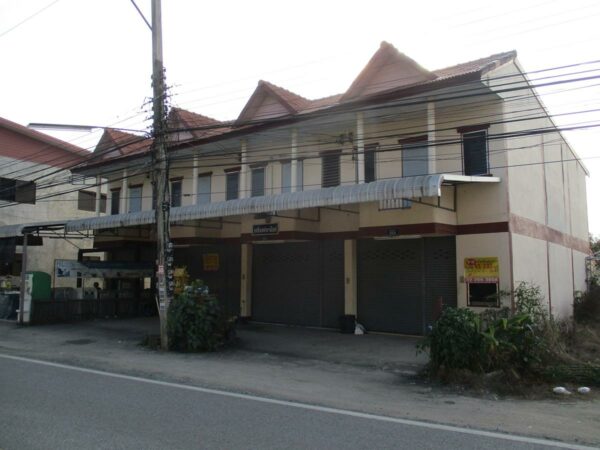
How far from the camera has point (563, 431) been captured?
6664mm

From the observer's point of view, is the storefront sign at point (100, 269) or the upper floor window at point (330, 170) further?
the storefront sign at point (100, 269)

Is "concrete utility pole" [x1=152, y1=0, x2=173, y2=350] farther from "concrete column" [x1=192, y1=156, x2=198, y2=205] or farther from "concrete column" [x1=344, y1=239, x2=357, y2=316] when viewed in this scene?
"concrete column" [x1=192, y1=156, x2=198, y2=205]

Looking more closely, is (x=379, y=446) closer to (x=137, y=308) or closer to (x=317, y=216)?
(x=317, y=216)

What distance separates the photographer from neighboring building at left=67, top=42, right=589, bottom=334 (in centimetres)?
1455

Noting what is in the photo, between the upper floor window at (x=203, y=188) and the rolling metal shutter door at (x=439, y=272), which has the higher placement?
the upper floor window at (x=203, y=188)

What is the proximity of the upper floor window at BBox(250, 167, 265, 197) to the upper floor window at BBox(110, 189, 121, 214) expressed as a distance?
29.5 ft

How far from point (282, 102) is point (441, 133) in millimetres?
6472

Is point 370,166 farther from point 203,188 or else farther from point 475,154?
point 203,188

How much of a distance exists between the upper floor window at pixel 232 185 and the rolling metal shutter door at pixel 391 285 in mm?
5922

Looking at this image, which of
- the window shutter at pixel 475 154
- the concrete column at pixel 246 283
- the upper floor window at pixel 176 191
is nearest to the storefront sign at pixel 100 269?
the upper floor window at pixel 176 191

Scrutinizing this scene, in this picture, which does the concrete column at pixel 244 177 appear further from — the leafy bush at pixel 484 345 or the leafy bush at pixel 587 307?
the leafy bush at pixel 587 307

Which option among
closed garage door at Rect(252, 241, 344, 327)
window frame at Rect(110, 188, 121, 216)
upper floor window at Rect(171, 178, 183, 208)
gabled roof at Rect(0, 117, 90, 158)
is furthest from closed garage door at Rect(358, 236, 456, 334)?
gabled roof at Rect(0, 117, 90, 158)

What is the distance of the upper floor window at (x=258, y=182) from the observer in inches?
789

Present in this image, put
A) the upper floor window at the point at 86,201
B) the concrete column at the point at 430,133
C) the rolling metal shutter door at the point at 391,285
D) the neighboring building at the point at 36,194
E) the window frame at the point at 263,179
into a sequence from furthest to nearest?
the upper floor window at the point at 86,201, the neighboring building at the point at 36,194, the window frame at the point at 263,179, the rolling metal shutter door at the point at 391,285, the concrete column at the point at 430,133
